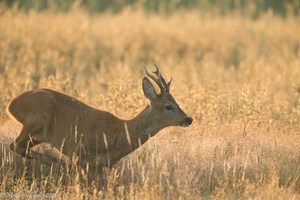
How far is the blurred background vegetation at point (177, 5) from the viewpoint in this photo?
24.6m

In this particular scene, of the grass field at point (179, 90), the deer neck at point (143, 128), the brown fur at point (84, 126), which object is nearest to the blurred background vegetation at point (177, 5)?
the grass field at point (179, 90)

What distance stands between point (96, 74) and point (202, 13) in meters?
7.10

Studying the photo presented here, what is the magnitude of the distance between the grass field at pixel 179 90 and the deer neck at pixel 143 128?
0.71 feet

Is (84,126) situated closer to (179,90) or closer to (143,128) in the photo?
(143,128)

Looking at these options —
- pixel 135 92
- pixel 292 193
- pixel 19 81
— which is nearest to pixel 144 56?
pixel 19 81

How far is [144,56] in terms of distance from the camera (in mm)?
20625

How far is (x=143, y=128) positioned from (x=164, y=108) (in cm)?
33

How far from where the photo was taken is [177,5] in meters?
26.9

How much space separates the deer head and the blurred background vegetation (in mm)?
13162

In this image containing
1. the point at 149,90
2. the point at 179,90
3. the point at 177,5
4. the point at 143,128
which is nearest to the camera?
the point at 143,128

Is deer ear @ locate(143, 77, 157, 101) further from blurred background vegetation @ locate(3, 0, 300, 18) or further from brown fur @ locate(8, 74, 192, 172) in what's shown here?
blurred background vegetation @ locate(3, 0, 300, 18)

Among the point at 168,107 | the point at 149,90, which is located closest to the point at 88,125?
the point at 149,90

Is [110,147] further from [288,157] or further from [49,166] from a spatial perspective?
[288,157]

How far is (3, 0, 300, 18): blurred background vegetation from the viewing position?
24.6m
